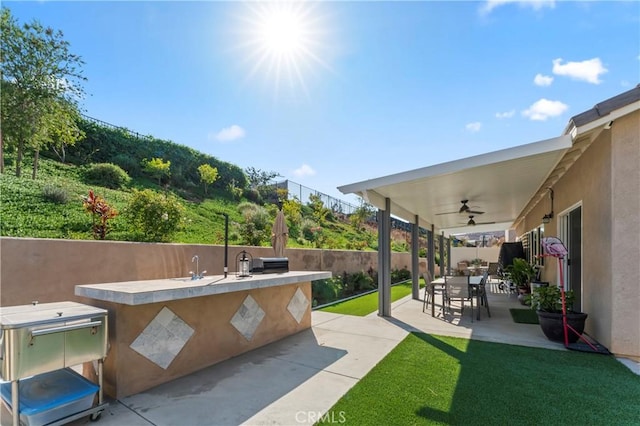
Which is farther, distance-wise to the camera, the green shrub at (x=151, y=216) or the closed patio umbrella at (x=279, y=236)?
the closed patio umbrella at (x=279, y=236)

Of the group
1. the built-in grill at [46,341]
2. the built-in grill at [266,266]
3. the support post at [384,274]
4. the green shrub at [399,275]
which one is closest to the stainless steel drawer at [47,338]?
the built-in grill at [46,341]

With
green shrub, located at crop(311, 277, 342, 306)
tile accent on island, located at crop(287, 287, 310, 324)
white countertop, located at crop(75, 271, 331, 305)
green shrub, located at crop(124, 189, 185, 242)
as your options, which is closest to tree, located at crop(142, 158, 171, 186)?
green shrub, located at crop(124, 189, 185, 242)

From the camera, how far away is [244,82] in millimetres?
8211

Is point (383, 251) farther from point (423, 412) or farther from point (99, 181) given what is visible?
point (99, 181)

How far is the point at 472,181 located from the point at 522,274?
18.6 feet

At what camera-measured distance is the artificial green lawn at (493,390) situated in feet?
A: 9.78

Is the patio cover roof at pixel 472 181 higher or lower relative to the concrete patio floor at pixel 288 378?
higher

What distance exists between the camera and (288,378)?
395 cm

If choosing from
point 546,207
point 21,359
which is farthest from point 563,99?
point 21,359

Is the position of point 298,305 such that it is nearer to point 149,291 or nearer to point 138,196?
point 149,291

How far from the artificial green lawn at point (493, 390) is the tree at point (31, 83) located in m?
9.63

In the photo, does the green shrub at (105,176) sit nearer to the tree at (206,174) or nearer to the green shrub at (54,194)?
the green shrub at (54,194)

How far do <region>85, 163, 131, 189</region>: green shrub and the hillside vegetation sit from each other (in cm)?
4

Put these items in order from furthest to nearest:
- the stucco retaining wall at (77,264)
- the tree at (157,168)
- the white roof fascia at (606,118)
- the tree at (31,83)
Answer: the tree at (157,168), the tree at (31,83), the white roof fascia at (606,118), the stucco retaining wall at (77,264)
